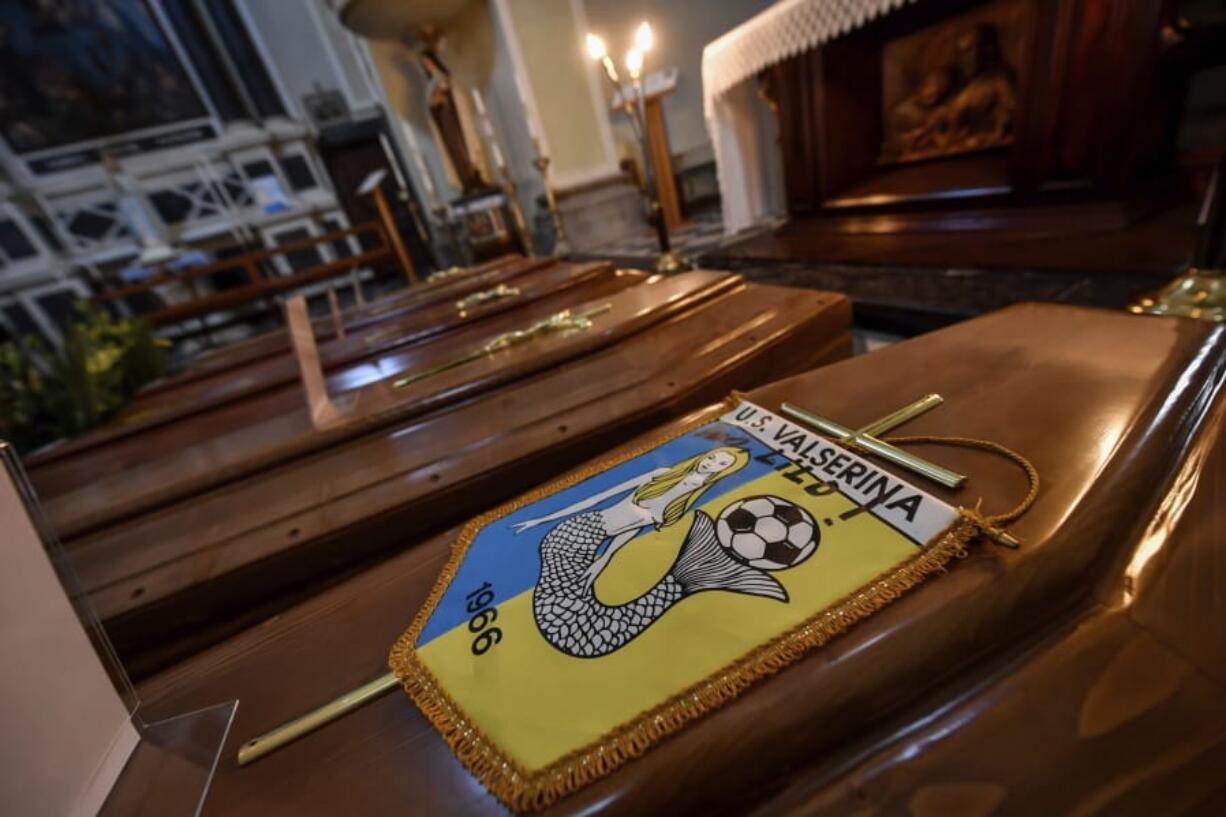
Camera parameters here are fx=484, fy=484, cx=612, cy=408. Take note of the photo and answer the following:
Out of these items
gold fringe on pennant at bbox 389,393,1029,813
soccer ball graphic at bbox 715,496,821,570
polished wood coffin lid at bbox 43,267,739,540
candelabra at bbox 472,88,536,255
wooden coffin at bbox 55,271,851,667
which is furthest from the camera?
candelabra at bbox 472,88,536,255

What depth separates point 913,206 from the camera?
2.89 m

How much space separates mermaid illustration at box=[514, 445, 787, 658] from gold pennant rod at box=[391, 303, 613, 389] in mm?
755

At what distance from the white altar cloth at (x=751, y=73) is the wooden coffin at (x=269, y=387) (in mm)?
1805

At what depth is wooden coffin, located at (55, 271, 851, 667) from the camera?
730 mm

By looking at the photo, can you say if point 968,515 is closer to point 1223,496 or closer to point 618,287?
point 1223,496

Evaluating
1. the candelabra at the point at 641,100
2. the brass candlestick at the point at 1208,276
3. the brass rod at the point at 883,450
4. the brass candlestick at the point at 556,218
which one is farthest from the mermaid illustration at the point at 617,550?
the brass candlestick at the point at 556,218

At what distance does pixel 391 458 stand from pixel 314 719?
0.55 meters

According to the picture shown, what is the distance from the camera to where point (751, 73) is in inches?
119

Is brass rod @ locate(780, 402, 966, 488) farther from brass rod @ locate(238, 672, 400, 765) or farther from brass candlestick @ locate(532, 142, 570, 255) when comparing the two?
brass candlestick @ locate(532, 142, 570, 255)

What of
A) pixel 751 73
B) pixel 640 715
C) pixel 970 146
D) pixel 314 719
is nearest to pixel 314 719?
pixel 314 719

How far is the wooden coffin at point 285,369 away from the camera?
4.63 ft

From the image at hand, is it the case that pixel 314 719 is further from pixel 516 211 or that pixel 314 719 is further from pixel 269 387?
pixel 516 211

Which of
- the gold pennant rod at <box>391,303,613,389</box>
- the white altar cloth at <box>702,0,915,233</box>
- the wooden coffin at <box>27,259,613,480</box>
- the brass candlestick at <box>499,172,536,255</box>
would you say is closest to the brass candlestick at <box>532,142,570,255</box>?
the brass candlestick at <box>499,172,536,255</box>

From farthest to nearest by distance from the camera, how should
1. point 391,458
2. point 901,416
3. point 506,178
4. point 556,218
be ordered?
1. point 556,218
2. point 506,178
3. point 391,458
4. point 901,416
